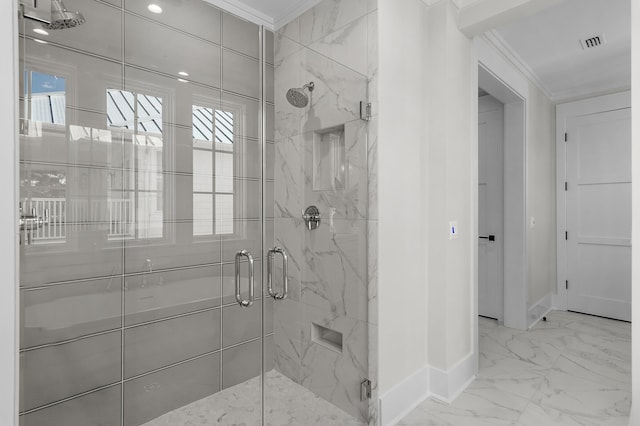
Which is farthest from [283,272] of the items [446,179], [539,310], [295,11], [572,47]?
[539,310]

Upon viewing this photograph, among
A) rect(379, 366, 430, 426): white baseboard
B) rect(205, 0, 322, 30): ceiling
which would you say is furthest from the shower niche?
rect(379, 366, 430, 426): white baseboard

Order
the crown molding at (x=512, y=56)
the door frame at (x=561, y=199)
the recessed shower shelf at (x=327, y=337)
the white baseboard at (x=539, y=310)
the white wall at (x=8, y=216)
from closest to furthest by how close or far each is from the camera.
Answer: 1. the white wall at (x=8, y=216)
2. the recessed shower shelf at (x=327, y=337)
3. the crown molding at (x=512, y=56)
4. the white baseboard at (x=539, y=310)
5. the door frame at (x=561, y=199)

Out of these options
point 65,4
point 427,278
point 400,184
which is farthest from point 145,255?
point 427,278

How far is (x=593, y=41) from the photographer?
9.65 ft

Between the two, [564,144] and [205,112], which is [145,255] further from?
[564,144]

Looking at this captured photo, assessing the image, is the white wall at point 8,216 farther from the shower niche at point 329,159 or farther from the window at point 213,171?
the shower niche at point 329,159

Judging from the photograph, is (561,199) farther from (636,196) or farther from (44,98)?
(44,98)

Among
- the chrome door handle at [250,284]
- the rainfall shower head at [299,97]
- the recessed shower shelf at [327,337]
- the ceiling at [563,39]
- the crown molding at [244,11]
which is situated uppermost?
the ceiling at [563,39]

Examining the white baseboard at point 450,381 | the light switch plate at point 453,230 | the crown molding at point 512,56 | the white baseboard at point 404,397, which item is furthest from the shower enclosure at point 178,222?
the crown molding at point 512,56

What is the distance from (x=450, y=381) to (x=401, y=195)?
1.22 m

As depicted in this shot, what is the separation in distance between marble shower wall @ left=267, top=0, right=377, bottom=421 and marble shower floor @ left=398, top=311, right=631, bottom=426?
609mm

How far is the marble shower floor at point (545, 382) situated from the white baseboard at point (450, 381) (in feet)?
0.14

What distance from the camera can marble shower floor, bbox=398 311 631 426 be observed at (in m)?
2.01

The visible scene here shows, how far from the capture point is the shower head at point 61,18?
43.1 inches
